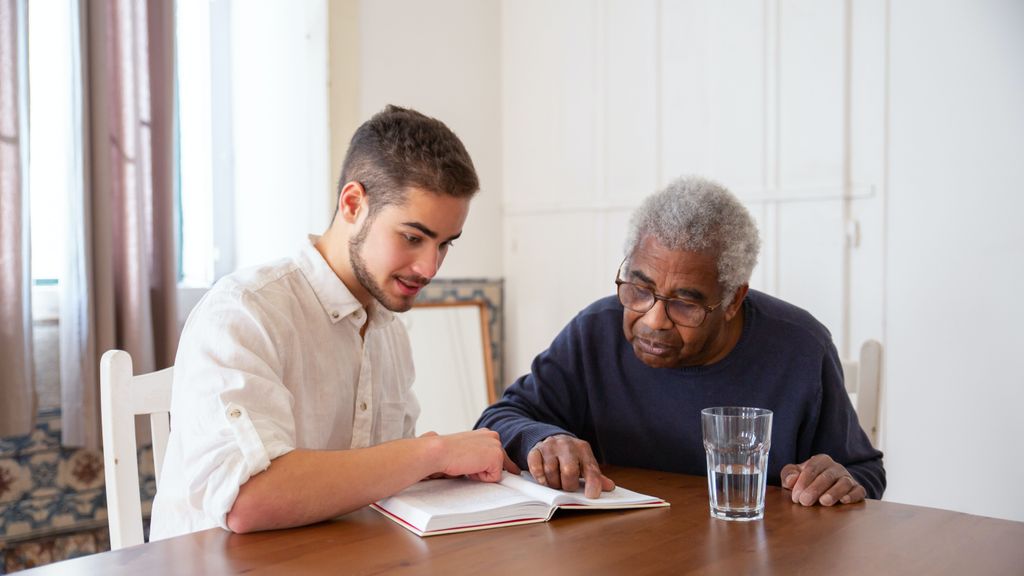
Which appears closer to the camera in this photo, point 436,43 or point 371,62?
point 371,62

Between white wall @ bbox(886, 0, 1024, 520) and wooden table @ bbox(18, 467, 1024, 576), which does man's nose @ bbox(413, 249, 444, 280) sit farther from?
white wall @ bbox(886, 0, 1024, 520)

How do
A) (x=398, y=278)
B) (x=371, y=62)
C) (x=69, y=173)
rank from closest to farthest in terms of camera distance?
(x=398, y=278) → (x=69, y=173) → (x=371, y=62)

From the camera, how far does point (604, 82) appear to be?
3.61 m

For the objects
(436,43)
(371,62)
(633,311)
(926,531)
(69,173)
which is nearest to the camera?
(926,531)

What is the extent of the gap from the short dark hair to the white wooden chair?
100cm

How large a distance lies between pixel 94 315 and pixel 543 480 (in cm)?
173

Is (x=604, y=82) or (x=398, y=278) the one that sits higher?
(x=604, y=82)

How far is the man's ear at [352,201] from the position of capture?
1.61 m

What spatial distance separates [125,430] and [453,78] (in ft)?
8.26

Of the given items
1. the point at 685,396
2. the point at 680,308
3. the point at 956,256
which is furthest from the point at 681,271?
the point at 956,256

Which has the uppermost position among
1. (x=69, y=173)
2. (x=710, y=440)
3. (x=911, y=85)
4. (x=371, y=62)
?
(x=371, y=62)

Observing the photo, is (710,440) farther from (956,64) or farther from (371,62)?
(371,62)

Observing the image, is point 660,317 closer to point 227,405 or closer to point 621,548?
point 621,548

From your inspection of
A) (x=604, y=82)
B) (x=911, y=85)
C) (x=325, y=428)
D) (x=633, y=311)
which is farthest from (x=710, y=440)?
(x=604, y=82)
